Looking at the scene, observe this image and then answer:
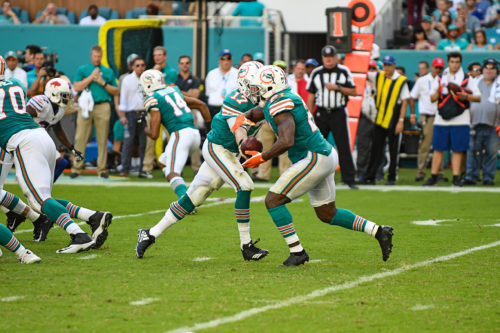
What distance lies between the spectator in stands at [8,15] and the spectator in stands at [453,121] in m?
10.9

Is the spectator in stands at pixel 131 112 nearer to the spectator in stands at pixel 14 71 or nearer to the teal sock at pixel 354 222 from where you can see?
the spectator in stands at pixel 14 71

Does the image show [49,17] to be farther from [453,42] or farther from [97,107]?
[453,42]

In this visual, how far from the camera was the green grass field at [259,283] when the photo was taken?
A: 187 inches

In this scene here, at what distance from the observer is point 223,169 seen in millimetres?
7074

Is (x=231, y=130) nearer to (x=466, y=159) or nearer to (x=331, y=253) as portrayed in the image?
(x=331, y=253)

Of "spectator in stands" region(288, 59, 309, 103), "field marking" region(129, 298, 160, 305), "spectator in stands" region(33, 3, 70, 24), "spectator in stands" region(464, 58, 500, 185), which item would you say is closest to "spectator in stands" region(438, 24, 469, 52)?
"spectator in stands" region(288, 59, 309, 103)

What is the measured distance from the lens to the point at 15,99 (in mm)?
7133

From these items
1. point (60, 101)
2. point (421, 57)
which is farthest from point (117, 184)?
point (421, 57)

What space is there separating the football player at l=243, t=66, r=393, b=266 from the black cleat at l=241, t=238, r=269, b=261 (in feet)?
1.26

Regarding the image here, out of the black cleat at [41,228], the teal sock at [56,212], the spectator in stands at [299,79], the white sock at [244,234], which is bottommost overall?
the black cleat at [41,228]

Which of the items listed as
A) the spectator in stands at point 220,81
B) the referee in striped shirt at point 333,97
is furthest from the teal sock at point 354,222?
the spectator in stands at point 220,81

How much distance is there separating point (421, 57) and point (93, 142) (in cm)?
710

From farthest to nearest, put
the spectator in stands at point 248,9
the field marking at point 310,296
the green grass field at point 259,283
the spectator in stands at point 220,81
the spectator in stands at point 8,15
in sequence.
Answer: the spectator in stands at point 8,15 → the spectator in stands at point 248,9 → the spectator in stands at point 220,81 → the green grass field at point 259,283 → the field marking at point 310,296

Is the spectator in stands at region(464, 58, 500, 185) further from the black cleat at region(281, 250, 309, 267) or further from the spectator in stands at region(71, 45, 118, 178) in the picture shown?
the black cleat at region(281, 250, 309, 267)
